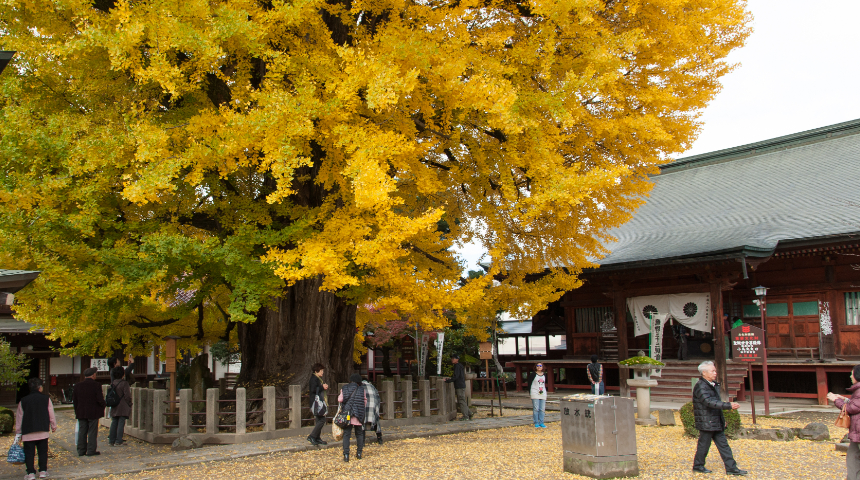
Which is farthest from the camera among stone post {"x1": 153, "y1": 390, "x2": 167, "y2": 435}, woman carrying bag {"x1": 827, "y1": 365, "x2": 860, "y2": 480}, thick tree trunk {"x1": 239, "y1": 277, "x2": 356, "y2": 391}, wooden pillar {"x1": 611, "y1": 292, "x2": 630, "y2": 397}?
wooden pillar {"x1": 611, "y1": 292, "x2": 630, "y2": 397}

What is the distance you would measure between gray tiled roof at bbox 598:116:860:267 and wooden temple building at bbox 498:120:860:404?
0.05 meters

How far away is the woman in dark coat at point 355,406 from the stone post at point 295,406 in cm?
256

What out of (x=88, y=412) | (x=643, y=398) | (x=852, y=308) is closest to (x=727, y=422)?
(x=643, y=398)

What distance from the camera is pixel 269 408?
11359mm

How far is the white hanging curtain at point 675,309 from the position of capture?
16.8 metres

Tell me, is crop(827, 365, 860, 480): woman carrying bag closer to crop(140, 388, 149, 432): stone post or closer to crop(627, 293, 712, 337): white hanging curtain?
crop(627, 293, 712, 337): white hanging curtain

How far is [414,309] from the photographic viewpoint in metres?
10.2

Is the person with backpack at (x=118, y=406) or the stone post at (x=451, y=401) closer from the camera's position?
the person with backpack at (x=118, y=406)

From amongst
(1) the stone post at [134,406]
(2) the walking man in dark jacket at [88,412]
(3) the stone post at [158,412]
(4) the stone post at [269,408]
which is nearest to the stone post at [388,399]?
(4) the stone post at [269,408]

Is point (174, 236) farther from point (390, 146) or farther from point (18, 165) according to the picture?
point (390, 146)

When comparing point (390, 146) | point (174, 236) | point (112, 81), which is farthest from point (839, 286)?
point (112, 81)

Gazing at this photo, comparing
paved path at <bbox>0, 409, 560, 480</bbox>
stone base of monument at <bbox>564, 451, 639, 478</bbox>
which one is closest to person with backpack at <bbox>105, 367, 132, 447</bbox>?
paved path at <bbox>0, 409, 560, 480</bbox>

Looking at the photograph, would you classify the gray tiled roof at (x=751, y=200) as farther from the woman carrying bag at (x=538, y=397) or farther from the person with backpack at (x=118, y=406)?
the person with backpack at (x=118, y=406)

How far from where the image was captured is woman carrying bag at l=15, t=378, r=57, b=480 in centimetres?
825
